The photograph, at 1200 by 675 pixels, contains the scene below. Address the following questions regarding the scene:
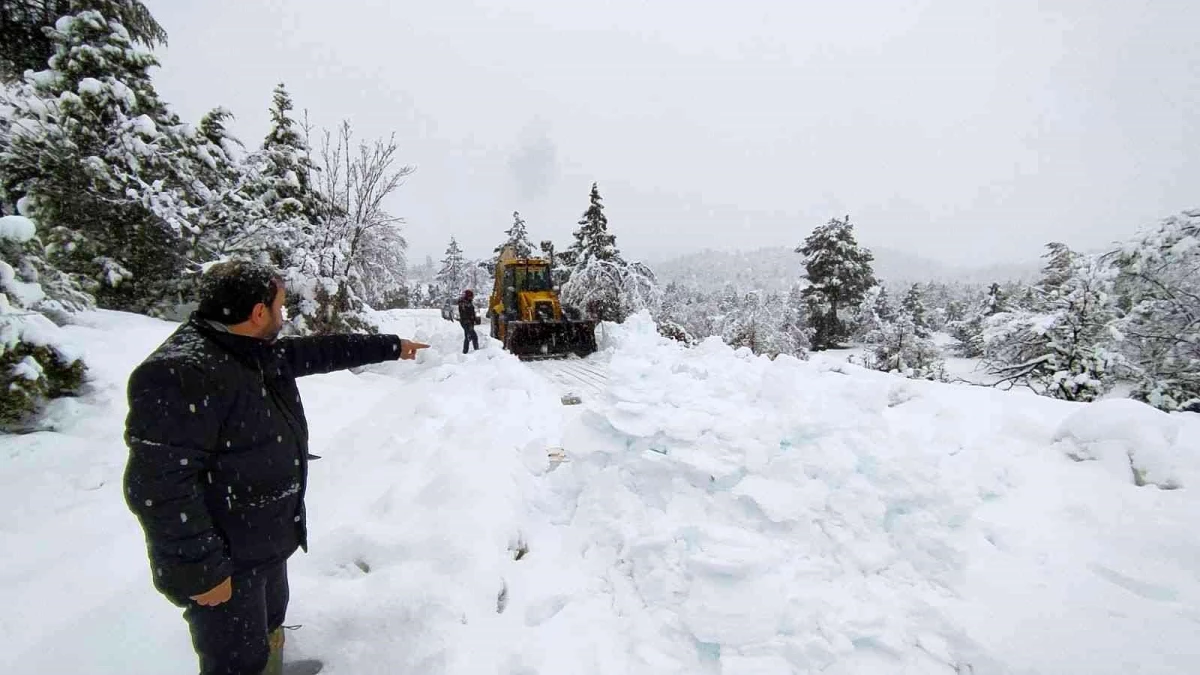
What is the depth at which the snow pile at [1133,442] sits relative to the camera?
9.95 ft

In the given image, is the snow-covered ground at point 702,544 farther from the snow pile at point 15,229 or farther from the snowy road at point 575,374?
the snowy road at point 575,374

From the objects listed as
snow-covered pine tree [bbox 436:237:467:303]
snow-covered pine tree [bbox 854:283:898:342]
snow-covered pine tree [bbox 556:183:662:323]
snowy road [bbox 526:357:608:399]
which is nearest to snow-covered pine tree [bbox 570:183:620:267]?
snow-covered pine tree [bbox 556:183:662:323]

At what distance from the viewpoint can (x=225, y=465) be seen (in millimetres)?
1618

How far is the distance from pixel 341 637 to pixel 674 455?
7.50 feet

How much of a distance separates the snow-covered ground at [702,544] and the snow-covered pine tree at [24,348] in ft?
0.78

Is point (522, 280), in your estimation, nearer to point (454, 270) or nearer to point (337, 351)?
point (337, 351)

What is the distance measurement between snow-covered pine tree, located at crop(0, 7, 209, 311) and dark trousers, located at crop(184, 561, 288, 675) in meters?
9.48

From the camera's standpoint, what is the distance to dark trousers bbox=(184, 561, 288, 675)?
5.31ft

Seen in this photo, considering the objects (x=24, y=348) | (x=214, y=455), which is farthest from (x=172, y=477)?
(x=24, y=348)

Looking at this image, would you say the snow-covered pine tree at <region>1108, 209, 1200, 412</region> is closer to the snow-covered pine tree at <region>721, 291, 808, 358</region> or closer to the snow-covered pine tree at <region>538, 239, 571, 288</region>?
the snow-covered pine tree at <region>721, 291, 808, 358</region>

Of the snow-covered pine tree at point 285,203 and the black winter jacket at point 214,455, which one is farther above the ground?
the snow-covered pine tree at point 285,203

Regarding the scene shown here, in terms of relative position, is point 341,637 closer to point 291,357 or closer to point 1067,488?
point 291,357

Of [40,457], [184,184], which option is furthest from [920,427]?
[184,184]

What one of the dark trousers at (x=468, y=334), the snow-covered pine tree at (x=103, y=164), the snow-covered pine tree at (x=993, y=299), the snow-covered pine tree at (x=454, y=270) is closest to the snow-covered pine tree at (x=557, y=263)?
the dark trousers at (x=468, y=334)
